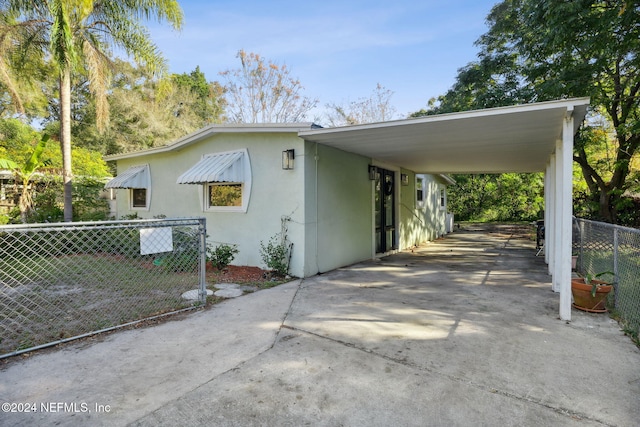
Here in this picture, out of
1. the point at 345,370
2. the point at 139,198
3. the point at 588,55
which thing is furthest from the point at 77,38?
the point at 588,55

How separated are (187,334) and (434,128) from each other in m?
4.46

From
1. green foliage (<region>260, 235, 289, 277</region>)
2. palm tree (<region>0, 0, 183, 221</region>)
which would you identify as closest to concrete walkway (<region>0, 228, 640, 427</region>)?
green foliage (<region>260, 235, 289, 277</region>)

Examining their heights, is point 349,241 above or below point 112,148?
below

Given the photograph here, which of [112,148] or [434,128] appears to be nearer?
[434,128]

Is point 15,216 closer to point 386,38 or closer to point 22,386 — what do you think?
point 22,386

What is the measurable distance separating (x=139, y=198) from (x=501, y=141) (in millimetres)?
10742

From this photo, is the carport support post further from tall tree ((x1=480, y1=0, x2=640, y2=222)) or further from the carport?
tall tree ((x1=480, y1=0, x2=640, y2=222))

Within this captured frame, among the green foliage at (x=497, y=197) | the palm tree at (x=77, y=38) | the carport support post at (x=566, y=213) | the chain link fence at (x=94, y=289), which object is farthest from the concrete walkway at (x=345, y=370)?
the green foliage at (x=497, y=197)

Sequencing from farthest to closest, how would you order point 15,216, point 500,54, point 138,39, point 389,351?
point 500,54, point 15,216, point 138,39, point 389,351

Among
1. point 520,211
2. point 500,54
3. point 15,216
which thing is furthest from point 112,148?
point 520,211

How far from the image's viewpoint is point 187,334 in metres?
3.72

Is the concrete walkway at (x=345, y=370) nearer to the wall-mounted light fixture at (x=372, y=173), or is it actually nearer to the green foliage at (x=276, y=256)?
the green foliage at (x=276, y=256)

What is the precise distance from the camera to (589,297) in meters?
4.47

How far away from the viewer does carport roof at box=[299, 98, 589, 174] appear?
4.33 metres
